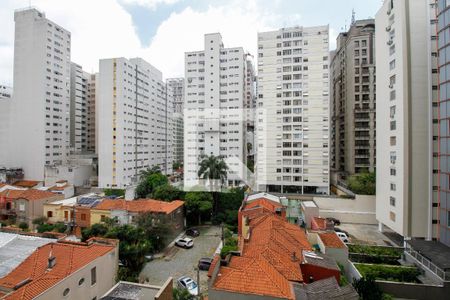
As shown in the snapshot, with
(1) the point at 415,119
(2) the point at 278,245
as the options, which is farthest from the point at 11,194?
(1) the point at 415,119

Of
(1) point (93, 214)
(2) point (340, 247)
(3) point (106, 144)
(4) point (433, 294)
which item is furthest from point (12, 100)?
(4) point (433, 294)

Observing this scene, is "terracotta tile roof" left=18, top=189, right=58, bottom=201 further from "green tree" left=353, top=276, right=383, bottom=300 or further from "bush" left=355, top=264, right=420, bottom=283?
"bush" left=355, top=264, right=420, bottom=283

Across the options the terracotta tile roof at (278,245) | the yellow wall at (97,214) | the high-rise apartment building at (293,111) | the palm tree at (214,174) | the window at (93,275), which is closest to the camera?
the terracotta tile roof at (278,245)

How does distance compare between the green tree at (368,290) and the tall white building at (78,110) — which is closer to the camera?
the green tree at (368,290)

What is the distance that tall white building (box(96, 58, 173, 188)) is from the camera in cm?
4100

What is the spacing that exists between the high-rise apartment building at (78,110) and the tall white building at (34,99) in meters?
5.75

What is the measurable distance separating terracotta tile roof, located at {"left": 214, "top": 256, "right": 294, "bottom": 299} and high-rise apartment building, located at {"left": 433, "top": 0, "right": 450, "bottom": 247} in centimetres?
1455

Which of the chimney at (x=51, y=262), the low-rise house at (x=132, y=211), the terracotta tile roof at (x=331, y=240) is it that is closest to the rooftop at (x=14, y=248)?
the chimney at (x=51, y=262)

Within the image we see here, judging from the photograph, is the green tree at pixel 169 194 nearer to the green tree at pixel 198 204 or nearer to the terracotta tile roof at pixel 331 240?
the green tree at pixel 198 204

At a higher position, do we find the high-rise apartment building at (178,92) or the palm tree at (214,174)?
the high-rise apartment building at (178,92)

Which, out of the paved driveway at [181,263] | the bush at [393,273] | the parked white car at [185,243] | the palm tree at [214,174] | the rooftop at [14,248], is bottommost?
the paved driveway at [181,263]

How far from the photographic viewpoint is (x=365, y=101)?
4022cm

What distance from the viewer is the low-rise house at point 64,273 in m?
9.46

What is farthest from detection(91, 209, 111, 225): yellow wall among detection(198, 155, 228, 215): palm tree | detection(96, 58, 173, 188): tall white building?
detection(96, 58, 173, 188): tall white building
